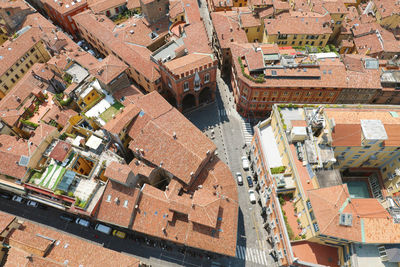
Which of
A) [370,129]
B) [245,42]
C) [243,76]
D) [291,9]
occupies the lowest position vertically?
[370,129]

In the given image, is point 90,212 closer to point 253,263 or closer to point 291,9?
point 253,263

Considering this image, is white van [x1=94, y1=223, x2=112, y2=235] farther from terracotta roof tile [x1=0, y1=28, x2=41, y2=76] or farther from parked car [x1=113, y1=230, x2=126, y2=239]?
terracotta roof tile [x1=0, y1=28, x2=41, y2=76]

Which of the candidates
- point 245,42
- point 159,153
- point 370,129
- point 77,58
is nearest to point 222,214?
point 159,153

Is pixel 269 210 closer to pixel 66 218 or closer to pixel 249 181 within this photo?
pixel 249 181

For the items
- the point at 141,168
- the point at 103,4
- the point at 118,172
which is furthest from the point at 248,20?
the point at 118,172

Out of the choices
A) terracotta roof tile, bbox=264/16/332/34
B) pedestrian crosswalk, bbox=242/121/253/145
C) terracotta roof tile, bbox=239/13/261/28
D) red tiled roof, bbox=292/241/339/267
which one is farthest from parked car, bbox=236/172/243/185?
terracotta roof tile, bbox=239/13/261/28

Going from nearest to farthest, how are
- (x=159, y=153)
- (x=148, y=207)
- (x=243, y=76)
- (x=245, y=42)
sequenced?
(x=148, y=207), (x=159, y=153), (x=243, y=76), (x=245, y=42)

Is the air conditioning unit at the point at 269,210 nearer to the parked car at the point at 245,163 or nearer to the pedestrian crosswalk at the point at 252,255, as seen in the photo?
the pedestrian crosswalk at the point at 252,255
